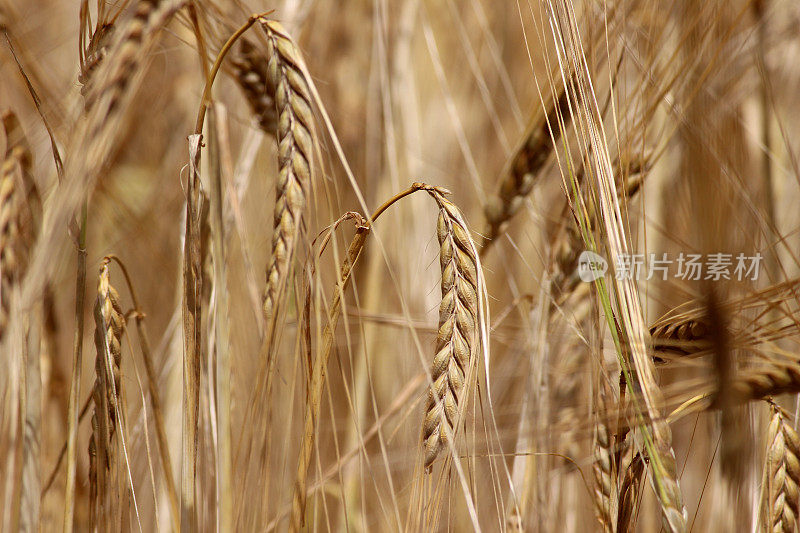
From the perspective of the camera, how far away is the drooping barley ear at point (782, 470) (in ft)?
1.71

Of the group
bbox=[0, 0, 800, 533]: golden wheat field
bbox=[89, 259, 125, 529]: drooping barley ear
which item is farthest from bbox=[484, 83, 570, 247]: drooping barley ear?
bbox=[89, 259, 125, 529]: drooping barley ear

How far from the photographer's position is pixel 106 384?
0.46m

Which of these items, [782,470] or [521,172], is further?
[521,172]

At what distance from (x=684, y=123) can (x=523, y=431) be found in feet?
1.12

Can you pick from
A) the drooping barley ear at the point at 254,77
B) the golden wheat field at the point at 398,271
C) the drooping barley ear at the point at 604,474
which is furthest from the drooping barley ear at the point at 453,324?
the drooping barley ear at the point at 254,77

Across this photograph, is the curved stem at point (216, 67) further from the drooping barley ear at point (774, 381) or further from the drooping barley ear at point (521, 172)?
the drooping barley ear at point (774, 381)

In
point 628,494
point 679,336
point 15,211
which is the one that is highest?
point 15,211

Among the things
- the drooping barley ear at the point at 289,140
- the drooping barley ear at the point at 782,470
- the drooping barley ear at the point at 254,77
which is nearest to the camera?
the drooping barley ear at the point at 289,140

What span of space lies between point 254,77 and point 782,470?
0.61m

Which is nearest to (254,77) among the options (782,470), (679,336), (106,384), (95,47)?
(95,47)

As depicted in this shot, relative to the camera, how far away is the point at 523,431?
612 mm

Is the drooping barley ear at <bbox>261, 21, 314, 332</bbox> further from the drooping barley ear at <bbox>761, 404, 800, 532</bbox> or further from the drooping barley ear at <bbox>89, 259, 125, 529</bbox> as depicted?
the drooping barley ear at <bbox>761, 404, 800, 532</bbox>

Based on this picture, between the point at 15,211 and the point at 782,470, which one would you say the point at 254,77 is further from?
the point at 782,470

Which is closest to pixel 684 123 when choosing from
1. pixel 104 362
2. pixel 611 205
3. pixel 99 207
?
pixel 611 205
